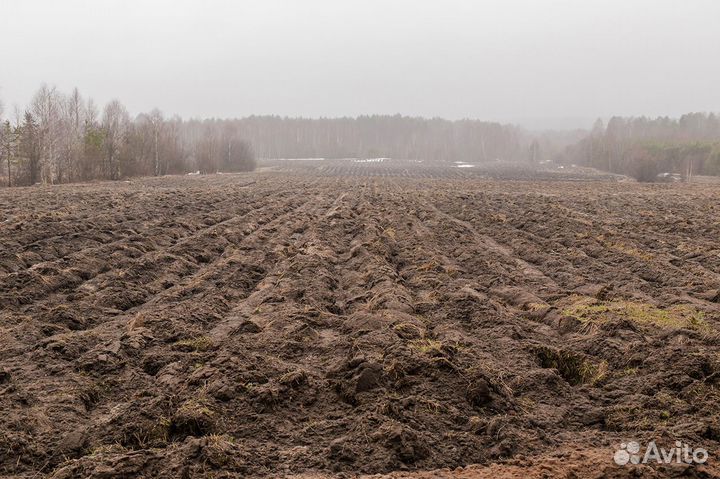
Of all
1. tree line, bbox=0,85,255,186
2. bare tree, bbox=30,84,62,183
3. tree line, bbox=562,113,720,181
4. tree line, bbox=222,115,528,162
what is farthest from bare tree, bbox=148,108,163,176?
tree line, bbox=222,115,528,162

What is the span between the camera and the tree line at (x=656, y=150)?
229 ft

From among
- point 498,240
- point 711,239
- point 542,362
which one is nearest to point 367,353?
point 542,362

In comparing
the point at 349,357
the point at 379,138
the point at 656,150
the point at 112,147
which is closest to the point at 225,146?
the point at 112,147

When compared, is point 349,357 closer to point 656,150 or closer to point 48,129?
point 48,129

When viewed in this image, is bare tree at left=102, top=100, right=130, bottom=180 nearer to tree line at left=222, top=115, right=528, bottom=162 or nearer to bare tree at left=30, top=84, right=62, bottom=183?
bare tree at left=30, top=84, right=62, bottom=183

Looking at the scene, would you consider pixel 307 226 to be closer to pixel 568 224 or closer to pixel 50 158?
pixel 568 224

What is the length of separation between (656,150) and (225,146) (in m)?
66.9

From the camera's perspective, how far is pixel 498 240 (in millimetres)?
14742

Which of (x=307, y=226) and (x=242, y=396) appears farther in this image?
(x=307, y=226)

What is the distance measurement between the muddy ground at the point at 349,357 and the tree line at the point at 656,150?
59.6 metres

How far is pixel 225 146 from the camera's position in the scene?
80.6 metres

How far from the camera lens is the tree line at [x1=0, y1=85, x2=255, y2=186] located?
4244 centimetres

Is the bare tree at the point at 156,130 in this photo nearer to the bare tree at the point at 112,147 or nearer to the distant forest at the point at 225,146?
the distant forest at the point at 225,146

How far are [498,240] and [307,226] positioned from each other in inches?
231
